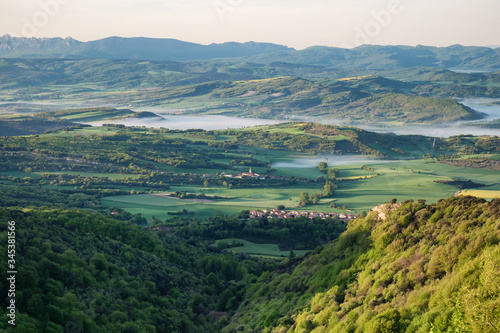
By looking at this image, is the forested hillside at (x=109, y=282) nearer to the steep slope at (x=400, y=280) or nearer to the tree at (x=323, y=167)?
the steep slope at (x=400, y=280)

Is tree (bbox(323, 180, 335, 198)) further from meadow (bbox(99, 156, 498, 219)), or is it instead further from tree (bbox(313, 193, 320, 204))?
tree (bbox(313, 193, 320, 204))

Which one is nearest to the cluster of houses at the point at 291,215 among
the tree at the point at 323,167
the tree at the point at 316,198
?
the tree at the point at 316,198

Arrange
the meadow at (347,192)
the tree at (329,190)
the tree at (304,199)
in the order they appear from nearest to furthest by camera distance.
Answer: the meadow at (347,192) → the tree at (304,199) → the tree at (329,190)

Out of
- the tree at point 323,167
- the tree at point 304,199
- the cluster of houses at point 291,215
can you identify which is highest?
the tree at point 323,167

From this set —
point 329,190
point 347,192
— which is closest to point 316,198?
point 329,190

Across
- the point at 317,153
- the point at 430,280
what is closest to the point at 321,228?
the point at 430,280

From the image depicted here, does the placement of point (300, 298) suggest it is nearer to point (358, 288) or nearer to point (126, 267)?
point (358, 288)
